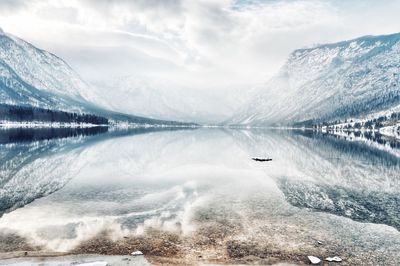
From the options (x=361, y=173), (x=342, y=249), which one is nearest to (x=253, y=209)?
(x=342, y=249)

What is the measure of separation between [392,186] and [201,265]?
5146 centimetres

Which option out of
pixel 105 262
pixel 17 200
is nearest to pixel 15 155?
pixel 17 200

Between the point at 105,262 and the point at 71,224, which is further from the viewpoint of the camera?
the point at 71,224

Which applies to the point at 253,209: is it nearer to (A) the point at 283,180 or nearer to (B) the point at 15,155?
(A) the point at 283,180

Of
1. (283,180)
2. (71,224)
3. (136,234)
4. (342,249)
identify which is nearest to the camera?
(342,249)

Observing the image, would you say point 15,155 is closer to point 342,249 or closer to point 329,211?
point 329,211

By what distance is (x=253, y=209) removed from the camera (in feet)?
159

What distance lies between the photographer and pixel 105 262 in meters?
28.7

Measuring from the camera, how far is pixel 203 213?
45469 millimetres

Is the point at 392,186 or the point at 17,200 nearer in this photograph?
the point at 17,200

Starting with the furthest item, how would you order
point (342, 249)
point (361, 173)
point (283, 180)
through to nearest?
point (361, 173)
point (283, 180)
point (342, 249)

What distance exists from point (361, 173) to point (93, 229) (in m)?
64.6

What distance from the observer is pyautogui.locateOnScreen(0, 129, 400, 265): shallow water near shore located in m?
33.3

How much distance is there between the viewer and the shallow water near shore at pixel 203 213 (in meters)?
33.3
